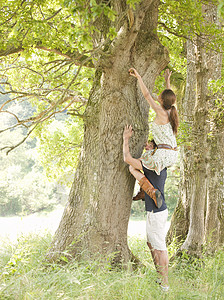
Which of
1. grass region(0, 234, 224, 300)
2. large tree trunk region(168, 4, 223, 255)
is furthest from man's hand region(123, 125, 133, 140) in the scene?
large tree trunk region(168, 4, 223, 255)

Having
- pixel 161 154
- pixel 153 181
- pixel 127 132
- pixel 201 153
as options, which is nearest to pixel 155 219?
pixel 153 181

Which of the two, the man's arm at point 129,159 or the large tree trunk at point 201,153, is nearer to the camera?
the man's arm at point 129,159

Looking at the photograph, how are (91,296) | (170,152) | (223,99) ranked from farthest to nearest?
1. (223,99)
2. (170,152)
3. (91,296)

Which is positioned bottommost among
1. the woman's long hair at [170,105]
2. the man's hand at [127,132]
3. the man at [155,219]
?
the man at [155,219]

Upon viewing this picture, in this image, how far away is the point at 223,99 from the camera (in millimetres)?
6508

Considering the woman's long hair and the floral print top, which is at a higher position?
the woman's long hair

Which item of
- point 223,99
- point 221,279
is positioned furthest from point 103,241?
point 223,99

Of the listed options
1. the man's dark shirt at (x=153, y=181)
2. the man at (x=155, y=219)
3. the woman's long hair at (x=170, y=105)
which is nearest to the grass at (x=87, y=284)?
the man at (x=155, y=219)

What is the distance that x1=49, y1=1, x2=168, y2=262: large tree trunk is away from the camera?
5.00m

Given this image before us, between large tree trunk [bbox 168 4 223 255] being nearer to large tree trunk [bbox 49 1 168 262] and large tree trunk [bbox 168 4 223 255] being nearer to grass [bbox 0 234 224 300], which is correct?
grass [bbox 0 234 224 300]

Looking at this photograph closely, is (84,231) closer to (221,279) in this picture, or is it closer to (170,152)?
(170,152)

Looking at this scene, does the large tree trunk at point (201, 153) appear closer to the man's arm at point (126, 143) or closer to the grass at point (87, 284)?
the grass at point (87, 284)

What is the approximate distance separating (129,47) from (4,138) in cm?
5224

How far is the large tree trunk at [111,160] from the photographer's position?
16.4ft
